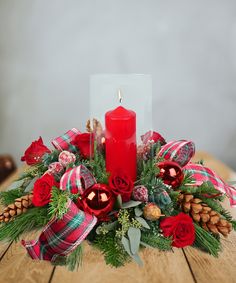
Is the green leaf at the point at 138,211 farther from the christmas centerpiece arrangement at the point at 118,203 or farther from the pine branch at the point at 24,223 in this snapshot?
the pine branch at the point at 24,223

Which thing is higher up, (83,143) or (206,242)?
(83,143)

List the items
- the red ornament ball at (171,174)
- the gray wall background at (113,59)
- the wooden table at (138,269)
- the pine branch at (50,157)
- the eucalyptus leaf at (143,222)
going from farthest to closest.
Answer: the gray wall background at (113,59) → the pine branch at (50,157) → the red ornament ball at (171,174) → the eucalyptus leaf at (143,222) → the wooden table at (138,269)

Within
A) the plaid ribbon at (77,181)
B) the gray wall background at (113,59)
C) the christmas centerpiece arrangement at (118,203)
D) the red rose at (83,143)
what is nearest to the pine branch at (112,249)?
the christmas centerpiece arrangement at (118,203)

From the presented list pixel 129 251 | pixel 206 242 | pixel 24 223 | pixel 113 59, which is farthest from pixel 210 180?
pixel 113 59

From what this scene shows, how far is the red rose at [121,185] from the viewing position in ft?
2.53

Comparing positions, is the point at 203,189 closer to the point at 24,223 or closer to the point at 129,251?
the point at 129,251

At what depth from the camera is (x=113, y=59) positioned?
8.18ft

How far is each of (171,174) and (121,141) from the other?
0.14 meters

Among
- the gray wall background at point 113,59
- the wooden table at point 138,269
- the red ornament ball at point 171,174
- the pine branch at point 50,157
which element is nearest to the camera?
the wooden table at point 138,269

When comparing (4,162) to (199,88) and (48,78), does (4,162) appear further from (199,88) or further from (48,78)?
(199,88)

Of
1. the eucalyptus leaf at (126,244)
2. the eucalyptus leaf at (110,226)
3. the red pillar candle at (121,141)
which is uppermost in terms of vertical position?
the red pillar candle at (121,141)

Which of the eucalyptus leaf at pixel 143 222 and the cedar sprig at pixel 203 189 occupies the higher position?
the cedar sprig at pixel 203 189

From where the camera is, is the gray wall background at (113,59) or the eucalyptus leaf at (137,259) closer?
the eucalyptus leaf at (137,259)

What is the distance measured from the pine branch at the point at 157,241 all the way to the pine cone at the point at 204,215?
0.26 ft
